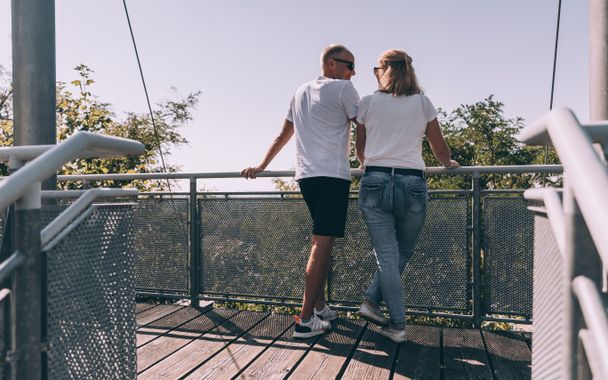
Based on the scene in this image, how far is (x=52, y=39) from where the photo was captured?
262 cm

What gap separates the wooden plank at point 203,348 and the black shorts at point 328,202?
36.6 inches

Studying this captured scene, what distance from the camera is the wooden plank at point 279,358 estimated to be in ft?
9.95

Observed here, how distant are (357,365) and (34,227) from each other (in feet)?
7.01

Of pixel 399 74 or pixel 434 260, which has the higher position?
pixel 399 74

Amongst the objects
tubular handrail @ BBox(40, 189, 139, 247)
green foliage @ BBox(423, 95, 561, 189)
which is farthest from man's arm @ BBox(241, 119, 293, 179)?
green foliage @ BBox(423, 95, 561, 189)

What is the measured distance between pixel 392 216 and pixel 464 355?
36.1 inches

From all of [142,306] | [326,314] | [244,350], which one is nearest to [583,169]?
[244,350]

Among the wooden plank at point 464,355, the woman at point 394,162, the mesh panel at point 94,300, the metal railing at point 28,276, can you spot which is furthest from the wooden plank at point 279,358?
the metal railing at point 28,276

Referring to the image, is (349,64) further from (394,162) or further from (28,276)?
(28,276)

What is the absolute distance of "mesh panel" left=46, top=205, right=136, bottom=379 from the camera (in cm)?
152

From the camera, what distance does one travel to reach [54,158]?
4.80ft

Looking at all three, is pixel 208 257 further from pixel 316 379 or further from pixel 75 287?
pixel 75 287

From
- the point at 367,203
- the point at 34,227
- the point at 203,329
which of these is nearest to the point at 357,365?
the point at 367,203

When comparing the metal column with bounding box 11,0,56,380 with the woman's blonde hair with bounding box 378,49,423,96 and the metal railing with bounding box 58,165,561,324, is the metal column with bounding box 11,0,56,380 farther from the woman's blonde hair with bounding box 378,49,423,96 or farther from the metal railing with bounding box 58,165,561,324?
the woman's blonde hair with bounding box 378,49,423,96
